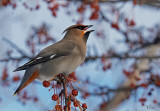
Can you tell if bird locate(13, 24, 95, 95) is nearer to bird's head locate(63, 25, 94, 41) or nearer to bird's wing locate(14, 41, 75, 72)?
bird's wing locate(14, 41, 75, 72)

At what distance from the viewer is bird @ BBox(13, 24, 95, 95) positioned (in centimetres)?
268

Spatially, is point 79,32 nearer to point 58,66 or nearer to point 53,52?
point 53,52

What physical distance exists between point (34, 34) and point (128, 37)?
1.72 m

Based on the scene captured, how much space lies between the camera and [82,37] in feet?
11.7

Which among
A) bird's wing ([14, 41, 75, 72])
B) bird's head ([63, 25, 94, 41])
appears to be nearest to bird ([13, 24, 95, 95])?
bird's wing ([14, 41, 75, 72])

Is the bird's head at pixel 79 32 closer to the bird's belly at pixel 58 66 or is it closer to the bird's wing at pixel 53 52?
the bird's wing at pixel 53 52

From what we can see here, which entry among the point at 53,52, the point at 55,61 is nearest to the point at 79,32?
the point at 53,52

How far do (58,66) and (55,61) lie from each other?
8cm

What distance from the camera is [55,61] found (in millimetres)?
2914

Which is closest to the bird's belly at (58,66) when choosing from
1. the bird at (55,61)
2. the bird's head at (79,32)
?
the bird at (55,61)

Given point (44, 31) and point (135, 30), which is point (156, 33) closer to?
point (135, 30)

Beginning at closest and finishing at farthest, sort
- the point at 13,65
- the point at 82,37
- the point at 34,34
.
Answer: the point at 82,37, the point at 13,65, the point at 34,34

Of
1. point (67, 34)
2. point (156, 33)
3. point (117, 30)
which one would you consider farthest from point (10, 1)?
point (156, 33)

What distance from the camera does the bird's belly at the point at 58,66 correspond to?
277 cm
